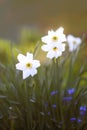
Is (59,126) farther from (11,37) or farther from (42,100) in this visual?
(11,37)

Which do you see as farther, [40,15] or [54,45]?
[40,15]

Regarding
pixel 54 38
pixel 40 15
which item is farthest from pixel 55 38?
pixel 40 15

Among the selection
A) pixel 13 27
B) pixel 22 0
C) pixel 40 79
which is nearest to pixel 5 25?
pixel 13 27

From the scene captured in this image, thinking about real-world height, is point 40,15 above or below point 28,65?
above

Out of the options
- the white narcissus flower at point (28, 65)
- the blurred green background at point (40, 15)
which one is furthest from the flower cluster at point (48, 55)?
the blurred green background at point (40, 15)

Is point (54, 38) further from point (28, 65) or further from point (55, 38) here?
point (28, 65)

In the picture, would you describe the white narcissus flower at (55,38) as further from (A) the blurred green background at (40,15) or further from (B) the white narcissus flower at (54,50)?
(A) the blurred green background at (40,15)
